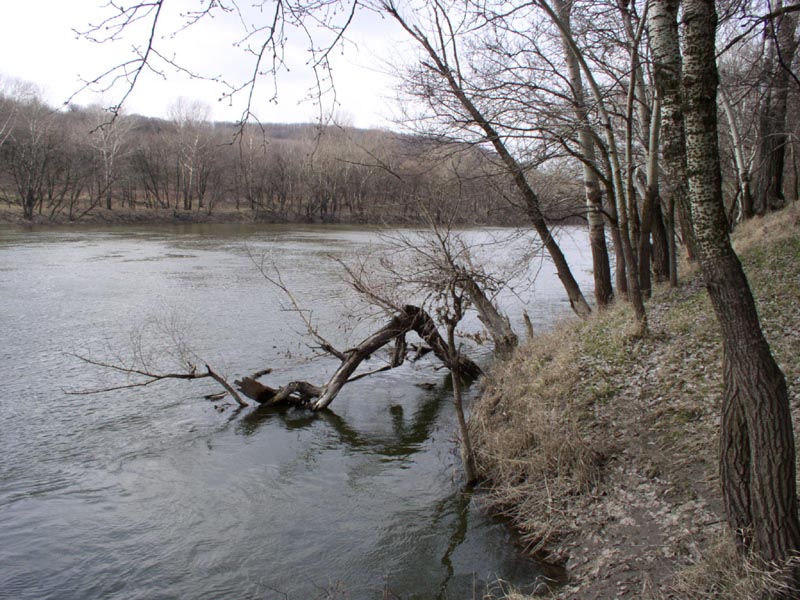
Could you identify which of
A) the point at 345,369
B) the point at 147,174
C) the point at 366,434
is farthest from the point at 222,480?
the point at 147,174

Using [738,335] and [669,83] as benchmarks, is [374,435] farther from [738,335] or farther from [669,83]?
[669,83]

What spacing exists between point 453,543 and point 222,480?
379cm

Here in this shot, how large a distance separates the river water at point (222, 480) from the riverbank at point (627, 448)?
0.69 meters

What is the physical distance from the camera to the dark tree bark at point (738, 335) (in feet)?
13.4

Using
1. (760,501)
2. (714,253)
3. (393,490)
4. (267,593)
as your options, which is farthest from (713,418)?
(267,593)

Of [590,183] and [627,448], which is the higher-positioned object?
[590,183]

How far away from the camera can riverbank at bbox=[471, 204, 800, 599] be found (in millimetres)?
5320

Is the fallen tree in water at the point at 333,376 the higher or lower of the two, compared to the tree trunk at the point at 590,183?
lower

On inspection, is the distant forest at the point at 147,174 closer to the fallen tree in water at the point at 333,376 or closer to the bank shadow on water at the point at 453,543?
the fallen tree in water at the point at 333,376

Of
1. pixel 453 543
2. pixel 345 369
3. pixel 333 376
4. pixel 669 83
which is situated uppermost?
pixel 669 83

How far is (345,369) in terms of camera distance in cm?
1236

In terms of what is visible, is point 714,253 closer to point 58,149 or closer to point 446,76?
point 446,76

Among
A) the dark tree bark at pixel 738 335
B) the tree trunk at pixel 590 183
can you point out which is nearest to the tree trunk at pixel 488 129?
the tree trunk at pixel 590 183

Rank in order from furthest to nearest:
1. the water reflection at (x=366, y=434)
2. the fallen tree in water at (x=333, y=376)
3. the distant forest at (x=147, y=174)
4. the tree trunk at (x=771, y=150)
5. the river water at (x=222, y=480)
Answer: the distant forest at (x=147, y=174), the tree trunk at (x=771, y=150), the fallen tree in water at (x=333, y=376), the water reflection at (x=366, y=434), the river water at (x=222, y=480)
